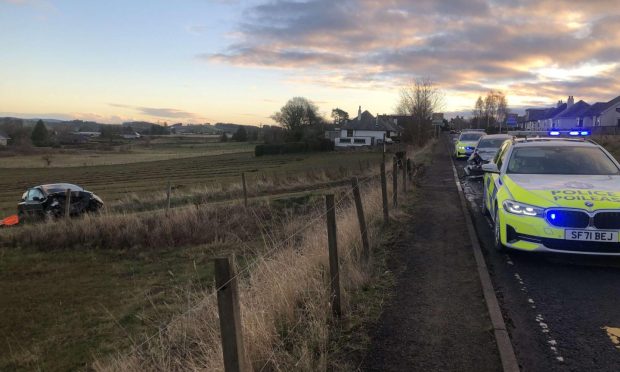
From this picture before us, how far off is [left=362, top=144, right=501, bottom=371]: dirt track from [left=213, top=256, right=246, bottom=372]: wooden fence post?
5.10 ft

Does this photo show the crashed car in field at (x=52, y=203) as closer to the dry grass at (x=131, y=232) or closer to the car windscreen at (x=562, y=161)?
the dry grass at (x=131, y=232)

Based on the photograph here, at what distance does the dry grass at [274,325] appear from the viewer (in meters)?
3.82

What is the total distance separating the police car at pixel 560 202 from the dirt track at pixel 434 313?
2.81 feet

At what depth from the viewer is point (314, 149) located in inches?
3521

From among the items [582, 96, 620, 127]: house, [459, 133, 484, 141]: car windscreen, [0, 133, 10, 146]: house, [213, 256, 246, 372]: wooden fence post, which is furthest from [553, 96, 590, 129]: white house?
[0, 133, 10, 146]: house

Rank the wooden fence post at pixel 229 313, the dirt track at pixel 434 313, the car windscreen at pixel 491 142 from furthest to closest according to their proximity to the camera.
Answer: the car windscreen at pixel 491 142
the dirt track at pixel 434 313
the wooden fence post at pixel 229 313

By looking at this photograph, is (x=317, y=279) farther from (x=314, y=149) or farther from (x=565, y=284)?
(x=314, y=149)

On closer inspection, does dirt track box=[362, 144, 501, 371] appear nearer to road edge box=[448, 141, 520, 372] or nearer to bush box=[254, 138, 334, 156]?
road edge box=[448, 141, 520, 372]

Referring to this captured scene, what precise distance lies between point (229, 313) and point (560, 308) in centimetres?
399

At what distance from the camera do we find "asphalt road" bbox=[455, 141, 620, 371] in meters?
3.97

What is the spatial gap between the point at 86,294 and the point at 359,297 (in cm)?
838

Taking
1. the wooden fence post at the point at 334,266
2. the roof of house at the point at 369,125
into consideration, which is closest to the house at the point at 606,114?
the roof of house at the point at 369,125

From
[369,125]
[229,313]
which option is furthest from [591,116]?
[229,313]

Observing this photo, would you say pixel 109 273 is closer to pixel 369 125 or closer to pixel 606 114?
pixel 606 114
